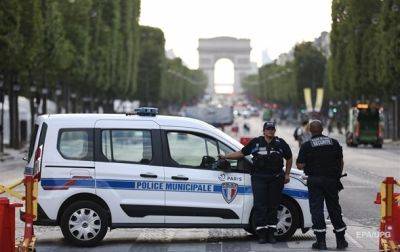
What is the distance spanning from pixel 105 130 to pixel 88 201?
1014mm

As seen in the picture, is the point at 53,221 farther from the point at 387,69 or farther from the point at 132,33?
the point at 132,33

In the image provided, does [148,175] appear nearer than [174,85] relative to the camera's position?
Yes

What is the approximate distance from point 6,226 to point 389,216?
4.56 meters

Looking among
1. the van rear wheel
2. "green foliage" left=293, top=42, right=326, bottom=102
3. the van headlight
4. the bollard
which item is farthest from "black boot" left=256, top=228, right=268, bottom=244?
"green foliage" left=293, top=42, right=326, bottom=102

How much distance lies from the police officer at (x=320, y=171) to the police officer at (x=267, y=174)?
Result: 20.2 inches

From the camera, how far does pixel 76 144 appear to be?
1403cm

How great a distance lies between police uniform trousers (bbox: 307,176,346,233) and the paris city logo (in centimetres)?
114

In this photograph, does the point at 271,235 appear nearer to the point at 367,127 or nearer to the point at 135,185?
the point at 135,185

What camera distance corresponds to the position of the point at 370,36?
75.8 meters

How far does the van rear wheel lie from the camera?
1373 centimetres

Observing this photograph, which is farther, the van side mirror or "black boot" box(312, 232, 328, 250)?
the van side mirror

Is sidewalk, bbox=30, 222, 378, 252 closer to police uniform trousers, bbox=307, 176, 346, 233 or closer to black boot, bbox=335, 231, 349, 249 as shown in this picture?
black boot, bbox=335, 231, 349, 249

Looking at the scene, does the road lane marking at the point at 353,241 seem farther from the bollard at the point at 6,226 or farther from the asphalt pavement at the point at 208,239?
the bollard at the point at 6,226

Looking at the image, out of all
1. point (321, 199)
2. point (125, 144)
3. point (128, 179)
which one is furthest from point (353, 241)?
point (125, 144)
